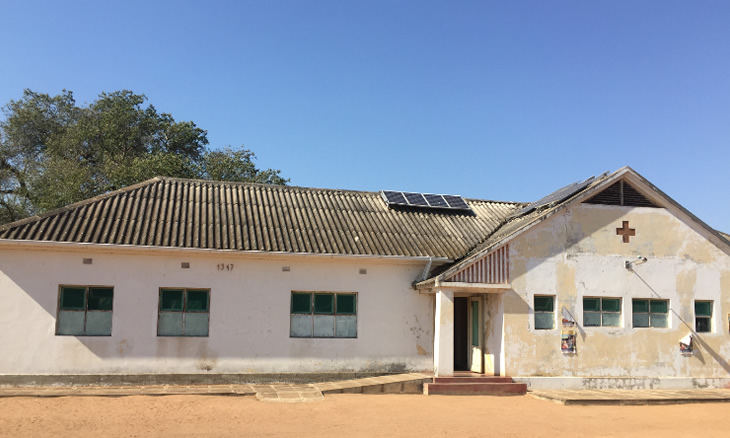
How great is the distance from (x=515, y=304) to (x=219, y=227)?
7632mm

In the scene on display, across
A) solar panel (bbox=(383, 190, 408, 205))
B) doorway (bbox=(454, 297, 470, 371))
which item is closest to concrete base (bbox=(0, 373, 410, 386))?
doorway (bbox=(454, 297, 470, 371))

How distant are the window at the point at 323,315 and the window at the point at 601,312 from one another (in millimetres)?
5940

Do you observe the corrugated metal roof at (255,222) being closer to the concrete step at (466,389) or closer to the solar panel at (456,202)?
the solar panel at (456,202)

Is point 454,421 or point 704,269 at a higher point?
point 704,269

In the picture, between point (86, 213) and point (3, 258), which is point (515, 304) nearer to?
point (86, 213)

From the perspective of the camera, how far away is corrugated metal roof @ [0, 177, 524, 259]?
13.8 meters

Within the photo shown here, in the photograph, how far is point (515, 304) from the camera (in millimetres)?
14531

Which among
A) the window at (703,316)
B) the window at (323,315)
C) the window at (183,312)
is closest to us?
the window at (183,312)

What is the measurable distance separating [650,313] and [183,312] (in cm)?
1189

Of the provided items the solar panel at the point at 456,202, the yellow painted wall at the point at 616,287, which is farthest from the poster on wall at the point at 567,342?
the solar panel at the point at 456,202

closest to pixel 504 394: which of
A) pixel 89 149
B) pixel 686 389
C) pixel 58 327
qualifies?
pixel 686 389

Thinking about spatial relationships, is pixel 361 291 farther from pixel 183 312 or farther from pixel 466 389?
pixel 183 312

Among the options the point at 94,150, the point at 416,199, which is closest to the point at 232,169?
the point at 94,150

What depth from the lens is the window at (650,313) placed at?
15336 mm
